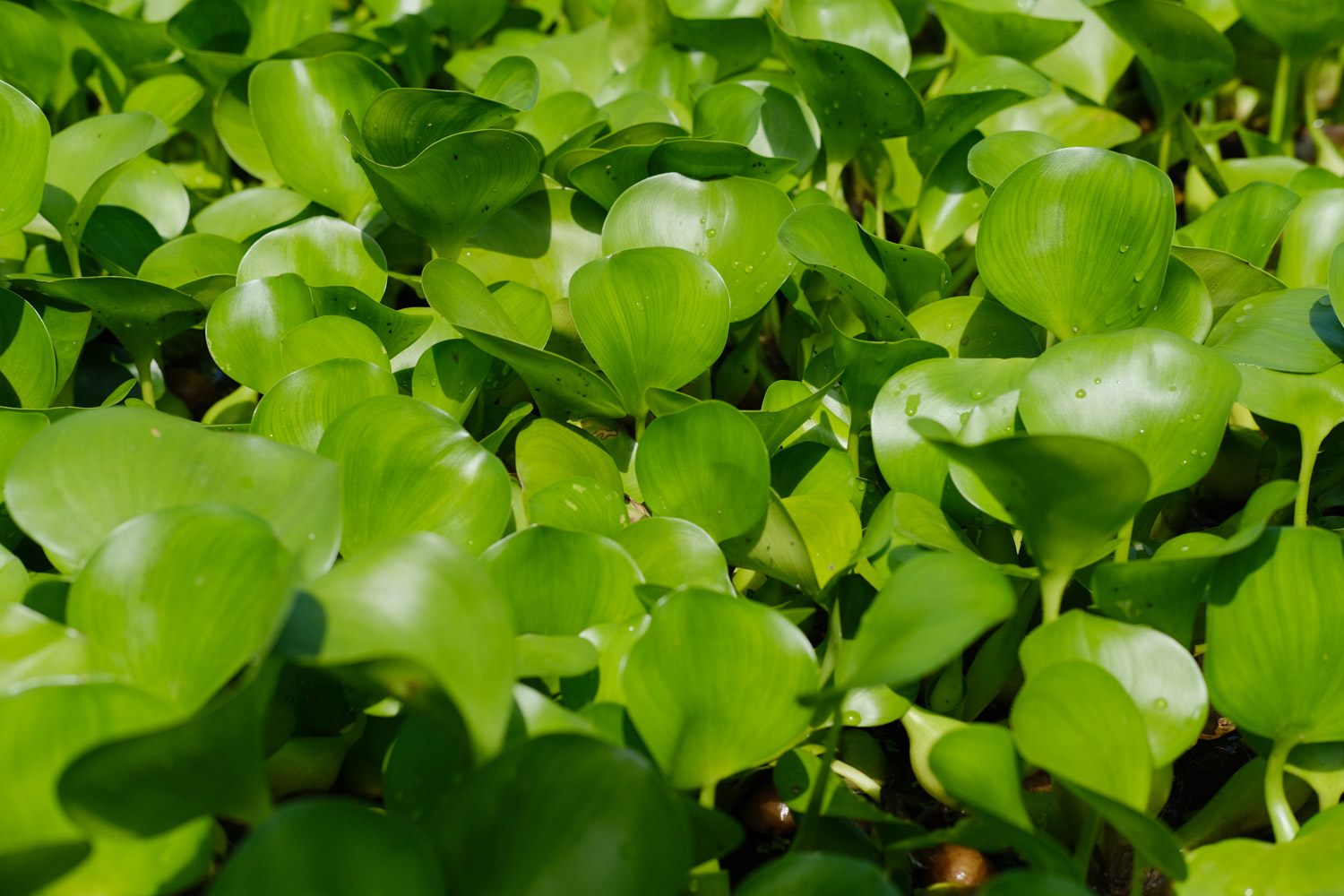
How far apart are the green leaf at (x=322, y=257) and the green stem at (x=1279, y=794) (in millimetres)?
651

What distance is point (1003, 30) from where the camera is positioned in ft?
3.76

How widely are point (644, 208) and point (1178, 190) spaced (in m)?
0.87

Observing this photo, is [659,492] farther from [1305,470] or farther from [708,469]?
[1305,470]

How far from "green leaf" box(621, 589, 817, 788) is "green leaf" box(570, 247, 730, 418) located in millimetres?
244

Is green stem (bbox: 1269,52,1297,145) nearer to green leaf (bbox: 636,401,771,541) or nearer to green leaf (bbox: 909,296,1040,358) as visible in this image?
green leaf (bbox: 909,296,1040,358)

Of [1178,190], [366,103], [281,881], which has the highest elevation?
[366,103]

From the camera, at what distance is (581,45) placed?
125cm

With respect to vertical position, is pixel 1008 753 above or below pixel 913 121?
below

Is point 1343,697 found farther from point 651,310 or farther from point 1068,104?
point 1068,104

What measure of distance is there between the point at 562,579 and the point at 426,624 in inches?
6.5

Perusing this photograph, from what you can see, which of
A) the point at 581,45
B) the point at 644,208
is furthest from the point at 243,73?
the point at 644,208

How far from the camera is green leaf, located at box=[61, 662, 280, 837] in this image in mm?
394

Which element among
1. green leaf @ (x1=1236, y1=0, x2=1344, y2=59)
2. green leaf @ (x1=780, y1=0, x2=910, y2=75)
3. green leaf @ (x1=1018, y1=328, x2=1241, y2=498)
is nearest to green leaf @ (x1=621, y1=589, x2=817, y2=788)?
green leaf @ (x1=1018, y1=328, x2=1241, y2=498)

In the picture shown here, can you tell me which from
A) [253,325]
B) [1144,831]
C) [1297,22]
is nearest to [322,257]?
[253,325]
